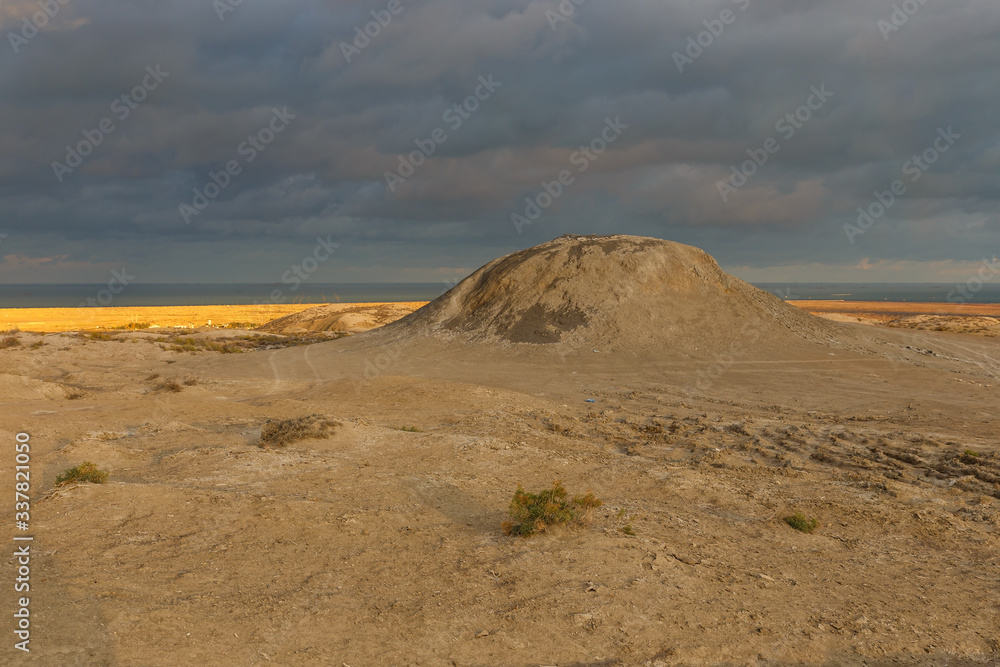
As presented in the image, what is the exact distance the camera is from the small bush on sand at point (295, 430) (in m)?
11.4

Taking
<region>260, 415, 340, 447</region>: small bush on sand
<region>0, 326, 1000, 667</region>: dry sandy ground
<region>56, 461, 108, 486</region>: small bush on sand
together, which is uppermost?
<region>260, 415, 340, 447</region>: small bush on sand

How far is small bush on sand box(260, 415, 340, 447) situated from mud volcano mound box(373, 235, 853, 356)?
14667 millimetres

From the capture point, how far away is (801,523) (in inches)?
319

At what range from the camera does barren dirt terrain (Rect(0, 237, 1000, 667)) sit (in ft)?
17.6

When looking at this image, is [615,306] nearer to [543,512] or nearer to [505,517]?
[505,517]

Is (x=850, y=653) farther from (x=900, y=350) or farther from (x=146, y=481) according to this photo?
(x=900, y=350)

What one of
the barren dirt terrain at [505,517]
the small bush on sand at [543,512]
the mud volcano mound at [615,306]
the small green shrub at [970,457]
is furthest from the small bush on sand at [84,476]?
the mud volcano mound at [615,306]

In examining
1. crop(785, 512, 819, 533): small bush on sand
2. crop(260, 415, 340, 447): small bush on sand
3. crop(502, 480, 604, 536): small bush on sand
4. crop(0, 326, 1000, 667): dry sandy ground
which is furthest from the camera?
crop(260, 415, 340, 447): small bush on sand

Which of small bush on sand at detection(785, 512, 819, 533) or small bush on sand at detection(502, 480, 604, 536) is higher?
small bush on sand at detection(502, 480, 604, 536)

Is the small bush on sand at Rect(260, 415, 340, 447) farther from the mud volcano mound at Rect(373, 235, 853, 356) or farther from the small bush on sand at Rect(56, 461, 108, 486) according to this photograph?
the mud volcano mound at Rect(373, 235, 853, 356)

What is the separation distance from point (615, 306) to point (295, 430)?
729 inches

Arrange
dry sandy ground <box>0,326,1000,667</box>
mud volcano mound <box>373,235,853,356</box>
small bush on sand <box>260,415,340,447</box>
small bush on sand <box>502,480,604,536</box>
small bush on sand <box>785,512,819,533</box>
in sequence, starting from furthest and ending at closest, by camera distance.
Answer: mud volcano mound <box>373,235,853,356</box>
small bush on sand <box>260,415,340,447</box>
small bush on sand <box>785,512,819,533</box>
small bush on sand <box>502,480,604,536</box>
dry sandy ground <box>0,326,1000,667</box>

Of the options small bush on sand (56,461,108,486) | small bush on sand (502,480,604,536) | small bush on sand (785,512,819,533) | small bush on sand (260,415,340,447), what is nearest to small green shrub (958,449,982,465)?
small bush on sand (785,512,819,533)

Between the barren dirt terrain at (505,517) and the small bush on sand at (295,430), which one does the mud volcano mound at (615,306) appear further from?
the small bush on sand at (295,430)
